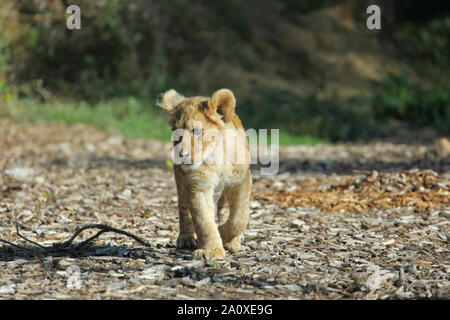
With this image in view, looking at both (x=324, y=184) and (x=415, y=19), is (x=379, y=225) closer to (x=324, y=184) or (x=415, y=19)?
(x=324, y=184)

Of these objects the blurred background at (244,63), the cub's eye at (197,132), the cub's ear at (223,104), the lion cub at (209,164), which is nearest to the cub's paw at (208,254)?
the lion cub at (209,164)

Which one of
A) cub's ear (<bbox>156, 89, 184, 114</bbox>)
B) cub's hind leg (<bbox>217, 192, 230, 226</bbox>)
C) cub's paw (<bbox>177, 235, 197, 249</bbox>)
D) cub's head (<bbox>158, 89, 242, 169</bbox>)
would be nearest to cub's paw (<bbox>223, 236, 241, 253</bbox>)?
cub's paw (<bbox>177, 235, 197, 249</bbox>)

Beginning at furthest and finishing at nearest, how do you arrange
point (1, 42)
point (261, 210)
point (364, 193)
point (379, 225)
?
1. point (1, 42)
2. point (364, 193)
3. point (261, 210)
4. point (379, 225)

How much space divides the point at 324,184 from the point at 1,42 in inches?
277

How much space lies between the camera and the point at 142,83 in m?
14.2

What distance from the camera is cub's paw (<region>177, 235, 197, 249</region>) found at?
5141 millimetres

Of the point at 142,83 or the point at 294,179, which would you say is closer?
the point at 294,179

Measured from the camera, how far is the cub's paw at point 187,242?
5.14 m

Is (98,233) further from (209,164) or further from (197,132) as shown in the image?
(197,132)

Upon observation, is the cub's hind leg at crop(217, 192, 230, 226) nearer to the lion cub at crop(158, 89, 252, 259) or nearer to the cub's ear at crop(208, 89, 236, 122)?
the lion cub at crop(158, 89, 252, 259)

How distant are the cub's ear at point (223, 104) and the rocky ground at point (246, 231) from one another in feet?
3.86

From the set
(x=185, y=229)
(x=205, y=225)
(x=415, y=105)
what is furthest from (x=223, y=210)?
(x=415, y=105)

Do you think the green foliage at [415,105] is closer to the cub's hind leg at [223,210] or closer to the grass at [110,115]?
the grass at [110,115]
